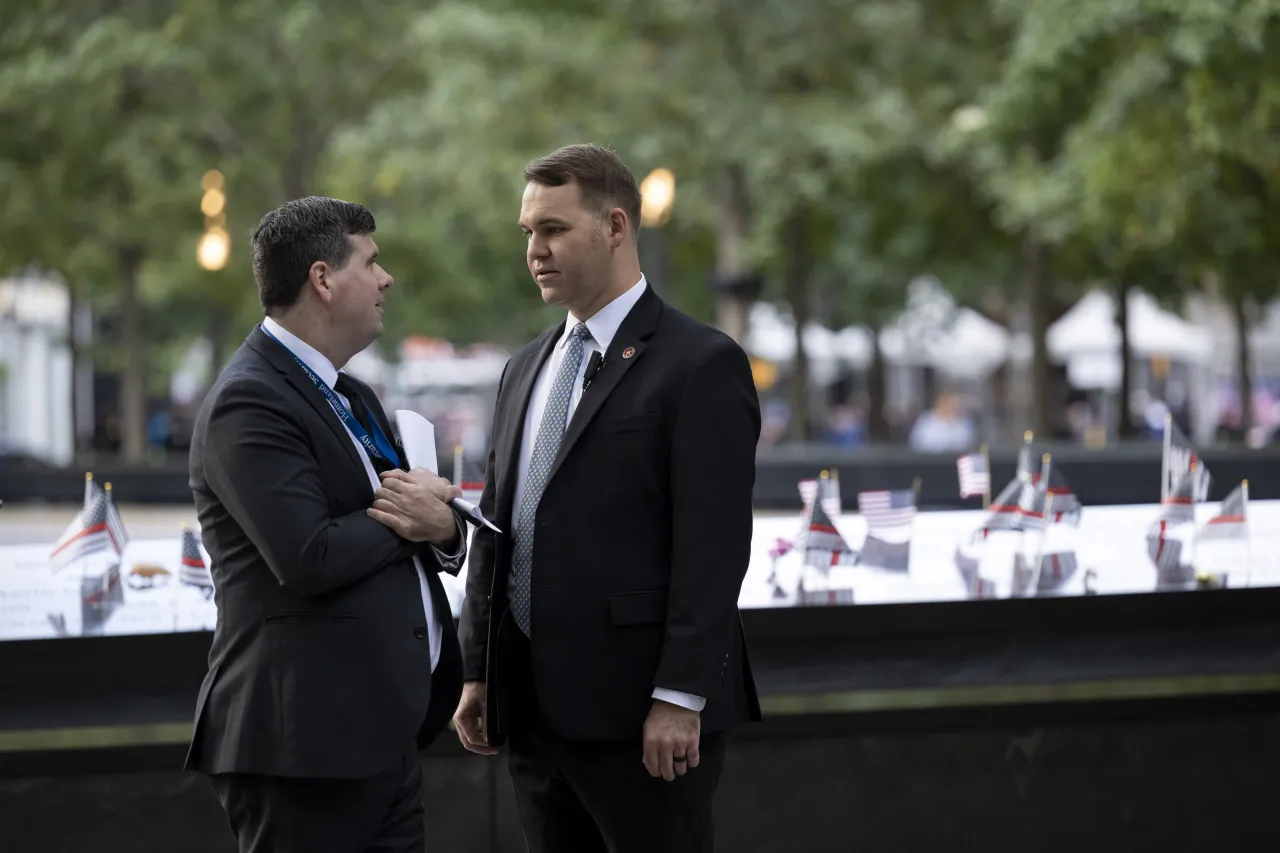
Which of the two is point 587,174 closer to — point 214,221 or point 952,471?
point 952,471

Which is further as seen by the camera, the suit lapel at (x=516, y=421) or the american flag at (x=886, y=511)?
the american flag at (x=886, y=511)

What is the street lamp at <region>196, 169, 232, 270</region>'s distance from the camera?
24.1 metres

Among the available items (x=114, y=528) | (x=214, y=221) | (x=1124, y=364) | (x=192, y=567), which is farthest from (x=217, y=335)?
(x=192, y=567)

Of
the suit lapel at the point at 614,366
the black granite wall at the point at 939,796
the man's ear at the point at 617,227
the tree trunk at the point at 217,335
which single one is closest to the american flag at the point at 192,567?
the black granite wall at the point at 939,796

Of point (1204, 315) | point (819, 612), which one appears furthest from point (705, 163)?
point (1204, 315)

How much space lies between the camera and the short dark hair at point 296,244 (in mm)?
3479

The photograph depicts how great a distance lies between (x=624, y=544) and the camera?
3.61 meters

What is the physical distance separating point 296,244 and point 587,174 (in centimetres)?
67

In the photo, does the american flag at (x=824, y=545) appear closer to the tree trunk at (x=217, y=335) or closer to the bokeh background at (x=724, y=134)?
the bokeh background at (x=724, y=134)

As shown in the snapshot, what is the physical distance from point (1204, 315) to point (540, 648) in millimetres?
53252

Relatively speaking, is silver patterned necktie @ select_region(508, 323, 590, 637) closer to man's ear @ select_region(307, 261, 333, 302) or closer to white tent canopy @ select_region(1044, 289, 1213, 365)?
man's ear @ select_region(307, 261, 333, 302)

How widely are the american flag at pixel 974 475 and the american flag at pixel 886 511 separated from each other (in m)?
1.60

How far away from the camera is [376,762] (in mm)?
3457

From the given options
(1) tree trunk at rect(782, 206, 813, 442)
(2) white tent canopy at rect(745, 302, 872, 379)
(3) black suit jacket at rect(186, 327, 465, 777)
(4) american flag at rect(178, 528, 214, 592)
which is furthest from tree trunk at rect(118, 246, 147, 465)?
(3) black suit jacket at rect(186, 327, 465, 777)
